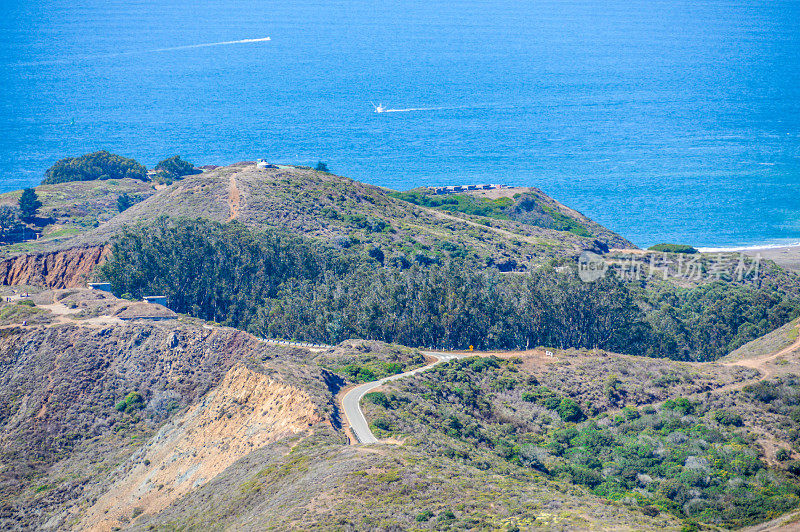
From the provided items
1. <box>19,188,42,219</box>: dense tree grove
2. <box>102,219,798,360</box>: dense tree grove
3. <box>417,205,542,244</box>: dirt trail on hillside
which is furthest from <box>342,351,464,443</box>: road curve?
<box>19,188,42,219</box>: dense tree grove

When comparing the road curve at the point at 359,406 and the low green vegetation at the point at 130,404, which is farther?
the low green vegetation at the point at 130,404

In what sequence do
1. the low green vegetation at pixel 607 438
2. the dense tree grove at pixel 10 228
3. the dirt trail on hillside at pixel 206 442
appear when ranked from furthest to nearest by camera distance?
the dense tree grove at pixel 10 228 → the dirt trail on hillside at pixel 206 442 → the low green vegetation at pixel 607 438

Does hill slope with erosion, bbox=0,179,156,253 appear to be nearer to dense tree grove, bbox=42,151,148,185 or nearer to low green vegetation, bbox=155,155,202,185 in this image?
low green vegetation, bbox=155,155,202,185

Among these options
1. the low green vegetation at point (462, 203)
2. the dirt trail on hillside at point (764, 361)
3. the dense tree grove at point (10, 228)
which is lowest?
the dirt trail on hillside at point (764, 361)

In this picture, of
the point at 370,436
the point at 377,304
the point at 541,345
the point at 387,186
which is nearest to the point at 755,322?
the point at 541,345

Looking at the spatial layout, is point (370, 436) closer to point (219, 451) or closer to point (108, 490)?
A: point (219, 451)

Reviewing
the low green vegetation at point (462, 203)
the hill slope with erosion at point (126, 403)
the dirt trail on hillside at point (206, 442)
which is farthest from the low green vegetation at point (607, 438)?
the low green vegetation at point (462, 203)

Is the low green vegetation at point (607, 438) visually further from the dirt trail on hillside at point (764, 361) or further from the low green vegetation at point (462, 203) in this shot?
the low green vegetation at point (462, 203)
